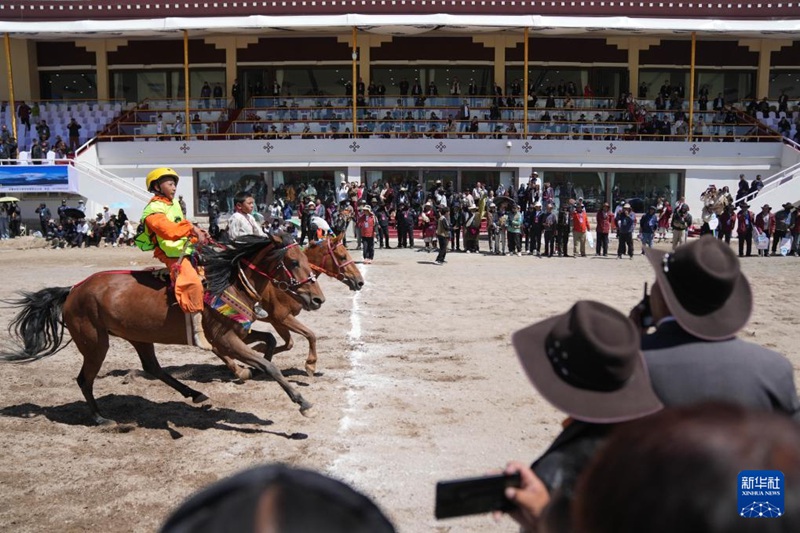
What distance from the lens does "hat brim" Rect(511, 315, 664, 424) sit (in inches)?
85.5

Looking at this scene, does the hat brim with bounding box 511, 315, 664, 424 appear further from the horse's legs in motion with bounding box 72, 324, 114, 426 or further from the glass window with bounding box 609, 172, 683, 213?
the glass window with bounding box 609, 172, 683, 213

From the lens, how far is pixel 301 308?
30.7 ft

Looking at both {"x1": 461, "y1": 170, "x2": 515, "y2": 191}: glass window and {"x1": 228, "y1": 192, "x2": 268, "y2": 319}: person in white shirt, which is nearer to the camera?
{"x1": 228, "y1": 192, "x2": 268, "y2": 319}: person in white shirt

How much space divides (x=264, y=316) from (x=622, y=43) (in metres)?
30.8

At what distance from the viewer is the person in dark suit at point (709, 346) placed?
99.0 inches

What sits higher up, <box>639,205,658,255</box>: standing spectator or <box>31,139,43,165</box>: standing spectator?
<box>31,139,43,165</box>: standing spectator

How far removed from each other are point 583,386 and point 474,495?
46 cm

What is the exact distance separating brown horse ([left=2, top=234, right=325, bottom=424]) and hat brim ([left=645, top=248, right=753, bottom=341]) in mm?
5139

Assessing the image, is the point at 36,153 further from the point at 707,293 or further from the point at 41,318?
the point at 707,293

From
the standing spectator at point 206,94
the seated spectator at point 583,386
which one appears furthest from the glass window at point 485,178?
the seated spectator at point 583,386

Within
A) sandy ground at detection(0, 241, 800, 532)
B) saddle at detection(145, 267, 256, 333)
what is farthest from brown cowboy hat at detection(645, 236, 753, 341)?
saddle at detection(145, 267, 256, 333)

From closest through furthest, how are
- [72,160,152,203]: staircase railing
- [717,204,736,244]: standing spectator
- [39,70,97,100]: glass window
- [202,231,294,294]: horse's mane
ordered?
[202,231,294,294]: horse's mane
[717,204,736,244]: standing spectator
[72,160,152,203]: staircase railing
[39,70,97,100]: glass window

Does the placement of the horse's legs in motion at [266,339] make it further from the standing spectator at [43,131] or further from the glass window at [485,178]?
the standing spectator at [43,131]

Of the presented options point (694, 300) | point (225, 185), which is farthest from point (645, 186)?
point (694, 300)
